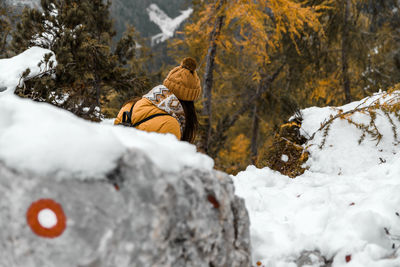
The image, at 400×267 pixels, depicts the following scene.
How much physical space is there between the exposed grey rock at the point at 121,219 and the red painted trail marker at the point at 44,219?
0.06 ft

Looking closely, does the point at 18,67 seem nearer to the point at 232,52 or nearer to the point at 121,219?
the point at 121,219

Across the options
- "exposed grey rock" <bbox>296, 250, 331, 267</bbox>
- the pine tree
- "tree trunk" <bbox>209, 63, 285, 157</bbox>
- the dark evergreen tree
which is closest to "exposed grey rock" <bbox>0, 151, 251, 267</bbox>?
"exposed grey rock" <bbox>296, 250, 331, 267</bbox>

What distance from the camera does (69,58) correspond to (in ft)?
12.6

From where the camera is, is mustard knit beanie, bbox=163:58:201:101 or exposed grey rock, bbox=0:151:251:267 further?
mustard knit beanie, bbox=163:58:201:101

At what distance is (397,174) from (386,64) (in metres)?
7.47

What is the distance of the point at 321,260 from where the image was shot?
5.74ft

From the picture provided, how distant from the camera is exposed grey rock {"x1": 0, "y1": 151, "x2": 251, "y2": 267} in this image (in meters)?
1.08

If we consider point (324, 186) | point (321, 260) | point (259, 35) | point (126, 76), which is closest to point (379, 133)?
point (324, 186)

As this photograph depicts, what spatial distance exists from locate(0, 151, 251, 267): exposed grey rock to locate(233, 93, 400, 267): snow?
77cm

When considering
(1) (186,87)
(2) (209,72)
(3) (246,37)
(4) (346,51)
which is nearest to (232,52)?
(3) (246,37)

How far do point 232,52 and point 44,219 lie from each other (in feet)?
20.4

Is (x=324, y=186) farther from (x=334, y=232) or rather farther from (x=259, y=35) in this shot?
(x=259, y=35)

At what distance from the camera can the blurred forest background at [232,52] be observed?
4.14m

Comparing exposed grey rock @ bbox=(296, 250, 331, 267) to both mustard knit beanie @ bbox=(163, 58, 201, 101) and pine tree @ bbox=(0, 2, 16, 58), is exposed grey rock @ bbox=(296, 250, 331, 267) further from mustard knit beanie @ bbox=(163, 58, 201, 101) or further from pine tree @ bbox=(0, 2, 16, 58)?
pine tree @ bbox=(0, 2, 16, 58)
